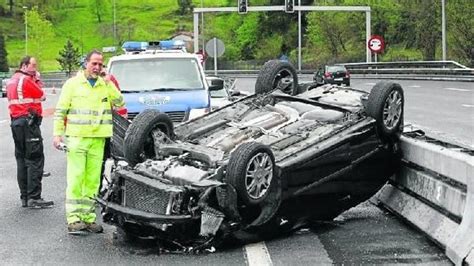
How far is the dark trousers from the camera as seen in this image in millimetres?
9484

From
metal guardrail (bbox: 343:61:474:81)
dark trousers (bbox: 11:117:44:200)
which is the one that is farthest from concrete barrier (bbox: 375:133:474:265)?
metal guardrail (bbox: 343:61:474:81)

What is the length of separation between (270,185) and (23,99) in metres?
4.03

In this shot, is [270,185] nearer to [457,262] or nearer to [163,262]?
[163,262]

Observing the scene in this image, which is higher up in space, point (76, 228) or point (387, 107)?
point (387, 107)

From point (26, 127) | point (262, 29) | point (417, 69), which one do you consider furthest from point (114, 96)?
point (262, 29)

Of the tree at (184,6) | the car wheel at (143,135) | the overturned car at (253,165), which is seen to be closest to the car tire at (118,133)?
the overturned car at (253,165)

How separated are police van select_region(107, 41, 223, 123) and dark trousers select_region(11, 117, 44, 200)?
2.38 m

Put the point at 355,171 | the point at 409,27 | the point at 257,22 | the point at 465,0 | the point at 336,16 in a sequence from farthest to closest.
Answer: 1. the point at 257,22
2. the point at 336,16
3. the point at 409,27
4. the point at 465,0
5. the point at 355,171

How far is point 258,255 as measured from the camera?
21.6ft

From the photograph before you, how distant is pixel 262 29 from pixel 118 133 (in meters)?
103

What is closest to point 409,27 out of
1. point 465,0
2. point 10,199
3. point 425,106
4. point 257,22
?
point 465,0

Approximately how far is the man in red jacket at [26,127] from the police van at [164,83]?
91.2 inches

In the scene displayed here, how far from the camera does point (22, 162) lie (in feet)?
31.6

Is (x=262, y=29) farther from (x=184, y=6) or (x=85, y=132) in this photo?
(x=85, y=132)
